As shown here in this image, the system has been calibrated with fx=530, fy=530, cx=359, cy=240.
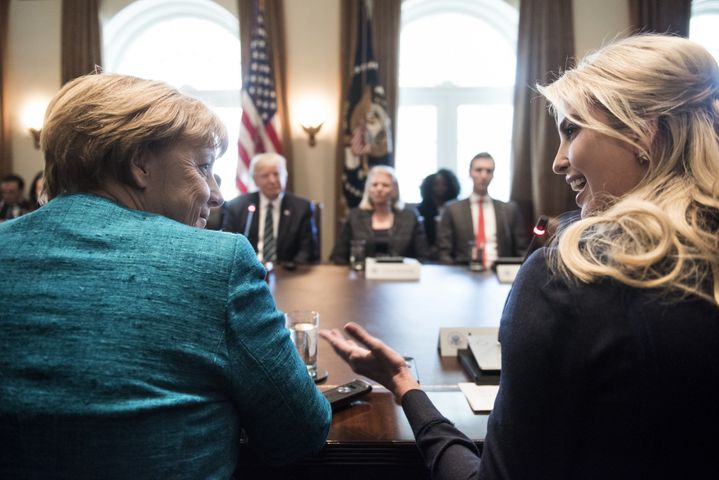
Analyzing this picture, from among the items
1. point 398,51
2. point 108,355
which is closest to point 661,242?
point 108,355

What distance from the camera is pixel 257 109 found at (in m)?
5.77

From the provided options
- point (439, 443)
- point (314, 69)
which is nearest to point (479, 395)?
point (439, 443)

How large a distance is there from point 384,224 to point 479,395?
2888 mm

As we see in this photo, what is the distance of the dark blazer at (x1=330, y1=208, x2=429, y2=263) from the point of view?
3.95m

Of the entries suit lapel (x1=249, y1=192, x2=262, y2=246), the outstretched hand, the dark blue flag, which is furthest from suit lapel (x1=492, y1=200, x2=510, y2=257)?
the outstretched hand

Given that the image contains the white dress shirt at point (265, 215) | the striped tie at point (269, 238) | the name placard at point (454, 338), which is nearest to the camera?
the name placard at point (454, 338)

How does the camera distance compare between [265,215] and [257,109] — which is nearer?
[265,215]

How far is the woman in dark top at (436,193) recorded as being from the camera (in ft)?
18.0

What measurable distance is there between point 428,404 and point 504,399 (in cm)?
28

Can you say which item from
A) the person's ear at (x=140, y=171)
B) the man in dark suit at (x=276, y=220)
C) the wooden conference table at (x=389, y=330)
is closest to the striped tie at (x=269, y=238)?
the man in dark suit at (x=276, y=220)

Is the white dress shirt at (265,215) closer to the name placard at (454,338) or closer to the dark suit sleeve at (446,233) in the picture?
the dark suit sleeve at (446,233)

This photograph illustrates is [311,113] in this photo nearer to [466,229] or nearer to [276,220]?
[276,220]

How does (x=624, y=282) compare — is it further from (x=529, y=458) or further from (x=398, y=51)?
(x=398, y=51)

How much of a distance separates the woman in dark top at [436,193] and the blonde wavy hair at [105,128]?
4615mm
